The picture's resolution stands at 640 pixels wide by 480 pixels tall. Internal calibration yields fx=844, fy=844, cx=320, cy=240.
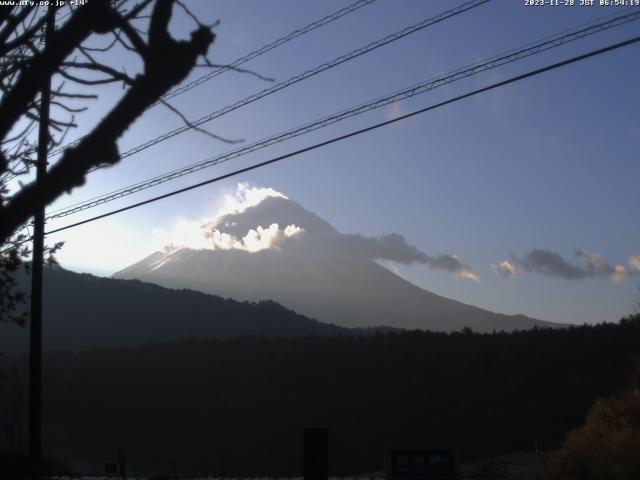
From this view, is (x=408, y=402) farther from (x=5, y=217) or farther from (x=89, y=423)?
(x=5, y=217)

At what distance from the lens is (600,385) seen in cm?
5634

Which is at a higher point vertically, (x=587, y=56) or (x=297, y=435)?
(x=587, y=56)

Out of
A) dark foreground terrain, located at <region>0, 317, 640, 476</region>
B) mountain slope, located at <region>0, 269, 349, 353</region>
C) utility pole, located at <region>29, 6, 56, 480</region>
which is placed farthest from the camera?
mountain slope, located at <region>0, 269, 349, 353</region>

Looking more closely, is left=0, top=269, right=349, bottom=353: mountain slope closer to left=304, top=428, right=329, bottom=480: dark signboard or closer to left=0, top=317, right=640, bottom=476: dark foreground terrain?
left=0, top=317, right=640, bottom=476: dark foreground terrain

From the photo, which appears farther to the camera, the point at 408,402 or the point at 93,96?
the point at 408,402

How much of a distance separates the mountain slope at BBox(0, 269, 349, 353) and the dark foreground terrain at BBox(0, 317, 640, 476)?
107ft

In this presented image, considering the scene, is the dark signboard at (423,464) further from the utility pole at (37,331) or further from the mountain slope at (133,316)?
the mountain slope at (133,316)

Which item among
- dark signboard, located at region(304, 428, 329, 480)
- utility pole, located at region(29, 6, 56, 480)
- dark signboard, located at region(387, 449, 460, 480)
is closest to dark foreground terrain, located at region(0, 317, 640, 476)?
utility pole, located at region(29, 6, 56, 480)

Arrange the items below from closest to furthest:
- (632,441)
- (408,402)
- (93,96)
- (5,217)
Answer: (5,217), (93,96), (632,441), (408,402)

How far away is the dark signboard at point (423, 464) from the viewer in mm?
14414


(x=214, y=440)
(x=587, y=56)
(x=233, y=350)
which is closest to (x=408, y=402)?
(x=214, y=440)

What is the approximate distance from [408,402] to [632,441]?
37.9m

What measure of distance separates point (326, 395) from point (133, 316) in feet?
222

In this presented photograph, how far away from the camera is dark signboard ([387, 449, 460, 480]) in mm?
14414
